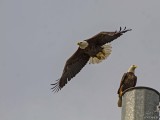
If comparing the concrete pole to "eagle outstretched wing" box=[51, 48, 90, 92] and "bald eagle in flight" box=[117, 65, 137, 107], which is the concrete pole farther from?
"eagle outstretched wing" box=[51, 48, 90, 92]

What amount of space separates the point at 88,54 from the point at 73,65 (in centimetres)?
71

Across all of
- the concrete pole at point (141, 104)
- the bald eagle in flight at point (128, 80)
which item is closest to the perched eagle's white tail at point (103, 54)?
the bald eagle in flight at point (128, 80)

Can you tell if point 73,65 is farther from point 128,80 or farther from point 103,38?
point 128,80

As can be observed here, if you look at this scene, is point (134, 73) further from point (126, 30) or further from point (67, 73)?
point (67, 73)

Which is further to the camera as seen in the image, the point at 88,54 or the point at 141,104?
the point at 88,54

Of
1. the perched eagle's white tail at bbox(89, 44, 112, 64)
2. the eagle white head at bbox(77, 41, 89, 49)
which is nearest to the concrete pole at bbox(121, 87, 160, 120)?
the perched eagle's white tail at bbox(89, 44, 112, 64)

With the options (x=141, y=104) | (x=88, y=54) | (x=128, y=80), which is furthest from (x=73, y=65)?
(x=141, y=104)

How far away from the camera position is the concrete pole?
5.92 metres

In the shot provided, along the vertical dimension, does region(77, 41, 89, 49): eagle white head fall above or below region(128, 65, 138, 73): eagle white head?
above

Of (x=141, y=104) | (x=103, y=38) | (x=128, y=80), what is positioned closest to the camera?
(x=141, y=104)

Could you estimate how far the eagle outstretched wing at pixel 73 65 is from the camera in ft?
46.6

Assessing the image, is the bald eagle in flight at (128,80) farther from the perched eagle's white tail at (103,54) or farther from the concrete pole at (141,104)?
the concrete pole at (141,104)

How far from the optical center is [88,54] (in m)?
14.0

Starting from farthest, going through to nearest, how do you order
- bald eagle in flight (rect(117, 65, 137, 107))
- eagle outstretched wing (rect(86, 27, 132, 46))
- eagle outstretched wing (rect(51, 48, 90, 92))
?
1. eagle outstretched wing (rect(51, 48, 90, 92))
2. eagle outstretched wing (rect(86, 27, 132, 46))
3. bald eagle in flight (rect(117, 65, 137, 107))
